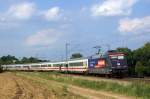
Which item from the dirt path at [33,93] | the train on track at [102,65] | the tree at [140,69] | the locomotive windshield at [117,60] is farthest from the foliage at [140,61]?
the dirt path at [33,93]

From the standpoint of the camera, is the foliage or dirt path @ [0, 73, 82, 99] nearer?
dirt path @ [0, 73, 82, 99]

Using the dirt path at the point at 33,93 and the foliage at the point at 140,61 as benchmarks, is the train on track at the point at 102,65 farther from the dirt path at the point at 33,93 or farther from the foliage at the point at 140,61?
the dirt path at the point at 33,93

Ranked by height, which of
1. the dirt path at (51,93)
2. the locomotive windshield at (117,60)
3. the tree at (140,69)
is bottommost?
the dirt path at (51,93)

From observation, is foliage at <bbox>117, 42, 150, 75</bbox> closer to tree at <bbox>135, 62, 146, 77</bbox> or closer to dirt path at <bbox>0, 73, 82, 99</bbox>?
tree at <bbox>135, 62, 146, 77</bbox>

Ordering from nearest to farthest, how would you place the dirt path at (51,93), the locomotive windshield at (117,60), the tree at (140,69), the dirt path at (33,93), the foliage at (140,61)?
1. the dirt path at (33,93)
2. the dirt path at (51,93)
3. the locomotive windshield at (117,60)
4. the tree at (140,69)
5. the foliage at (140,61)

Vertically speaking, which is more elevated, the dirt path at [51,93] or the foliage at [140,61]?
the foliage at [140,61]

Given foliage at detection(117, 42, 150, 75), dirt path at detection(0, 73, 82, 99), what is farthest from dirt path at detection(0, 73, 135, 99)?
foliage at detection(117, 42, 150, 75)

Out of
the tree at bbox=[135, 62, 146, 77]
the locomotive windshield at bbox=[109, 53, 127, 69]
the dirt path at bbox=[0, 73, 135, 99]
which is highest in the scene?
the locomotive windshield at bbox=[109, 53, 127, 69]

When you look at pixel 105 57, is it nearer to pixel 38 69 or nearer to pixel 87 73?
pixel 87 73

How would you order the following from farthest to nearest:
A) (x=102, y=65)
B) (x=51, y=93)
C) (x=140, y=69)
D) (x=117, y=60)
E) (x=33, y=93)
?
(x=140, y=69) → (x=102, y=65) → (x=117, y=60) → (x=51, y=93) → (x=33, y=93)

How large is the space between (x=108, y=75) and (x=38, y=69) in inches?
2498

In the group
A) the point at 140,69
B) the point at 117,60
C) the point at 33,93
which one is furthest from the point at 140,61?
the point at 33,93

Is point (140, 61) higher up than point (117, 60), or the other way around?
point (140, 61)

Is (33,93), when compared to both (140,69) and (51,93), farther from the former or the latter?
(140,69)
